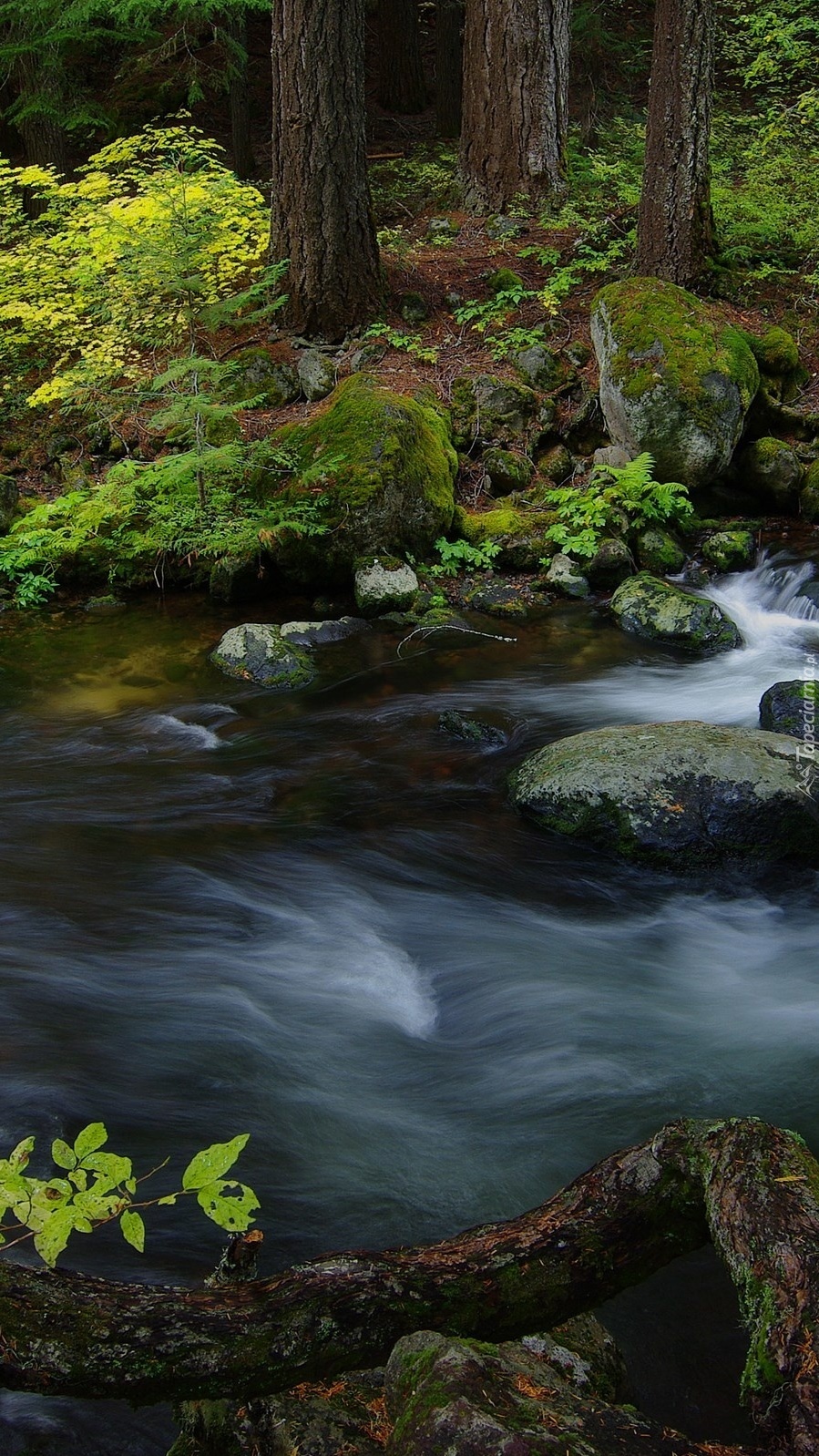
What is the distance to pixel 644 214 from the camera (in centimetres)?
1075

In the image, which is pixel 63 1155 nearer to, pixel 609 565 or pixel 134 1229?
pixel 134 1229

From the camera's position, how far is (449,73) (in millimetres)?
17500

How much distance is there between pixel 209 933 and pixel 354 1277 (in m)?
3.20

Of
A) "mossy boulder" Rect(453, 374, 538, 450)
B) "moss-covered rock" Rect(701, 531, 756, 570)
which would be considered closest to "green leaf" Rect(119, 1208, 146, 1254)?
"moss-covered rock" Rect(701, 531, 756, 570)

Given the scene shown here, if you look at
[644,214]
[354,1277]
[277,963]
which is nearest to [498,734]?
[277,963]

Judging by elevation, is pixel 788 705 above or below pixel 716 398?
below

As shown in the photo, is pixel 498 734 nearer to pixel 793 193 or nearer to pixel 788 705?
pixel 788 705

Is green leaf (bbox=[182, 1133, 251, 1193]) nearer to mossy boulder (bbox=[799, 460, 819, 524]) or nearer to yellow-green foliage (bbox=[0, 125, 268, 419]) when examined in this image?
yellow-green foliage (bbox=[0, 125, 268, 419])

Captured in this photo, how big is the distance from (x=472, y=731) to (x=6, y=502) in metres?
5.30

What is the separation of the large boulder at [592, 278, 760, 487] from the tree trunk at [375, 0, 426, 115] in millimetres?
11393

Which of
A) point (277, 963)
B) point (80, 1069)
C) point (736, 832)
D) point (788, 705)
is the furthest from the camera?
point (788, 705)

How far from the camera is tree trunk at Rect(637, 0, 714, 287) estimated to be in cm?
1009

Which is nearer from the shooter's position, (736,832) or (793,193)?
(736,832)

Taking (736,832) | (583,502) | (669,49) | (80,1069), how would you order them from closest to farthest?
(80,1069) → (736,832) → (583,502) → (669,49)
